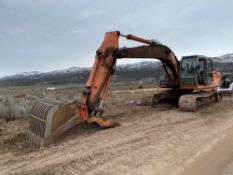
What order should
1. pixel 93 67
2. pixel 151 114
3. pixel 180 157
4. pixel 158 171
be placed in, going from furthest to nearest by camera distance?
pixel 151 114
pixel 93 67
pixel 180 157
pixel 158 171

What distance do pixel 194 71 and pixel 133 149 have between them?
7.04m

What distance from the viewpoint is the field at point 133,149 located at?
500cm

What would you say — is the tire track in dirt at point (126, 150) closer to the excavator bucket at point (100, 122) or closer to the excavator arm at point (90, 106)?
the excavator bucket at point (100, 122)

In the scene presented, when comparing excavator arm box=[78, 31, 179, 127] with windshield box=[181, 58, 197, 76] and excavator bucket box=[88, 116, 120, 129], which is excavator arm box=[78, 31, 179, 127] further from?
windshield box=[181, 58, 197, 76]

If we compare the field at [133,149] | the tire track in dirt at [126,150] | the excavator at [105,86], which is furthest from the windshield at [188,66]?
the tire track in dirt at [126,150]

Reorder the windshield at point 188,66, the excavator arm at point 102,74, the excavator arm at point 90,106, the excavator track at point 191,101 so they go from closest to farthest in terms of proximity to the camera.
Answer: the excavator arm at point 90,106
the excavator arm at point 102,74
the excavator track at point 191,101
the windshield at point 188,66

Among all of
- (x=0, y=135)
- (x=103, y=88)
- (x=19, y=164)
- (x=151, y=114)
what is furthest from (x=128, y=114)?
(x=19, y=164)

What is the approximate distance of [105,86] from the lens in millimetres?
8289

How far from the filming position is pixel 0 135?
27.4 feet

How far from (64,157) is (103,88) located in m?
3.03

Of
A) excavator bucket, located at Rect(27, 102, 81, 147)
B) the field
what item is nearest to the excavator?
excavator bucket, located at Rect(27, 102, 81, 147)

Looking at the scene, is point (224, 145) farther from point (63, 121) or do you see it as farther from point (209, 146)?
point (63, 121)

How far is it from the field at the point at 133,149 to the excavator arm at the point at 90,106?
35 cm

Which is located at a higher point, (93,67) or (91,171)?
(93,67)
